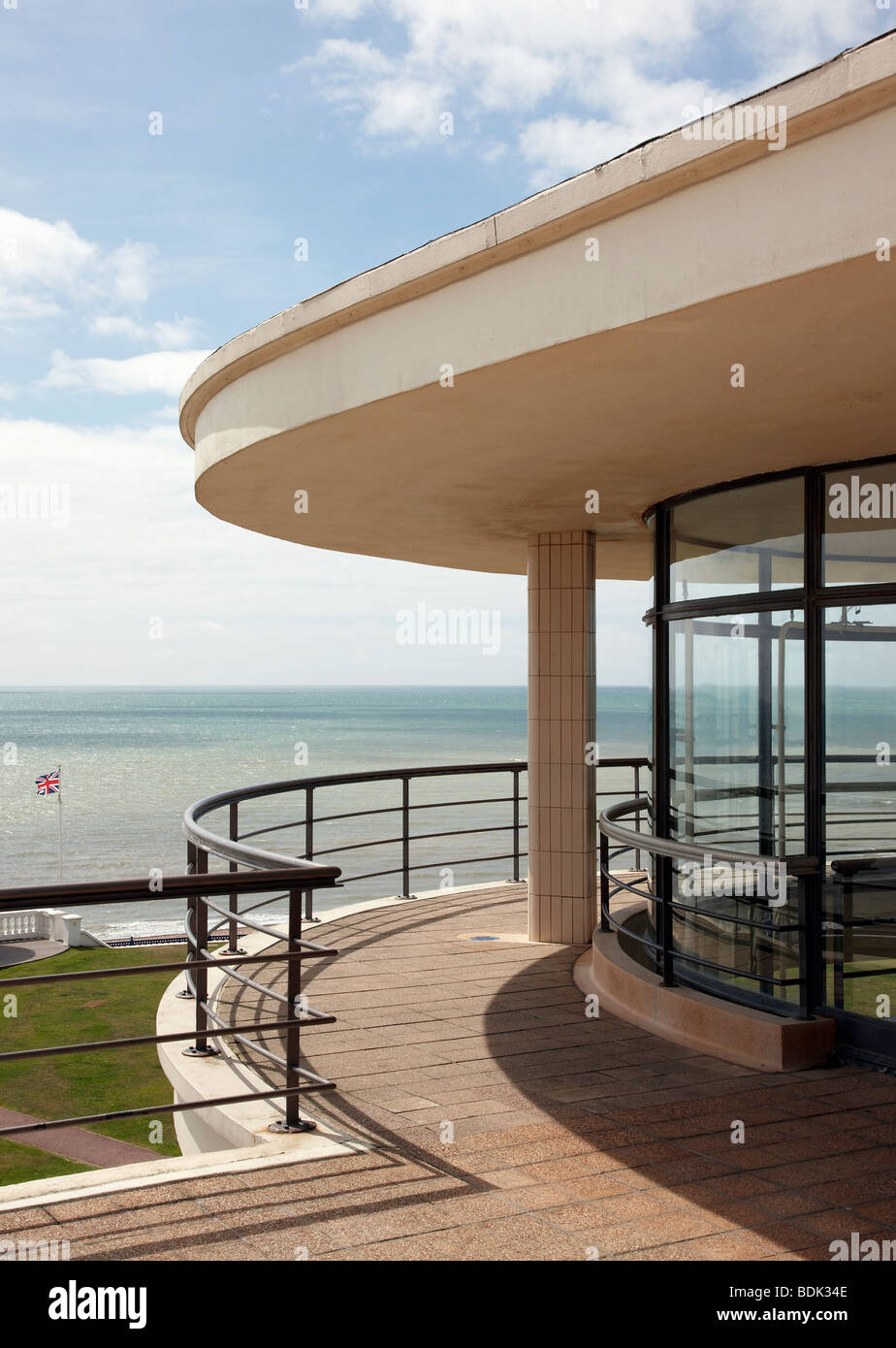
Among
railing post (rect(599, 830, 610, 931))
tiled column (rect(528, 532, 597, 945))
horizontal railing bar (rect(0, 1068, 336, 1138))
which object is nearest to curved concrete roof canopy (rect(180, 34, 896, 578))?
tiled column (rect(528, 532, 597, 945))

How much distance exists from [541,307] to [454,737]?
91258mm

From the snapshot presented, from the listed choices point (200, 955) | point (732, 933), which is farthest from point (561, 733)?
point (200, 955)

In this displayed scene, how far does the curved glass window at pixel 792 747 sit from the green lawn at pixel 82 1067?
579 cm

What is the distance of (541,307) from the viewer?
348 centimetres

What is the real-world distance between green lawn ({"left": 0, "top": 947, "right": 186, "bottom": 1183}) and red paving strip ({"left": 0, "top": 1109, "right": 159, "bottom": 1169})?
0.13m

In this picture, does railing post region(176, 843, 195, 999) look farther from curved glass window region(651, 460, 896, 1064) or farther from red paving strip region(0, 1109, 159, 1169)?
red paving strip region(0, 1109, 159, 1169)

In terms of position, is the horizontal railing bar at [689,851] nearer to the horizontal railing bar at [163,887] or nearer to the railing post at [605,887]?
the railing post at [605,887]

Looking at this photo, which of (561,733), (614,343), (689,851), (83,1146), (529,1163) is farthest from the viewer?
(83,1146)

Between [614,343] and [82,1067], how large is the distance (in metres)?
13.0

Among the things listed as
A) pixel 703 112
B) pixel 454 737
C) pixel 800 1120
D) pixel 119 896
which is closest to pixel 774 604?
pixel 800 1120

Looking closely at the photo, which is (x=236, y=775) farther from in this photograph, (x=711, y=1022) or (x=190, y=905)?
(x=711, y=1022)

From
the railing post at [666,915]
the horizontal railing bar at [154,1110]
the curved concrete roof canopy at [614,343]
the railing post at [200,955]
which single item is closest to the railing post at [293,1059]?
the horizontal railing bar at [154,1110]

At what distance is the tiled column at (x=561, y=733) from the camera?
7816 mm

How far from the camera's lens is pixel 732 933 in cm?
567
